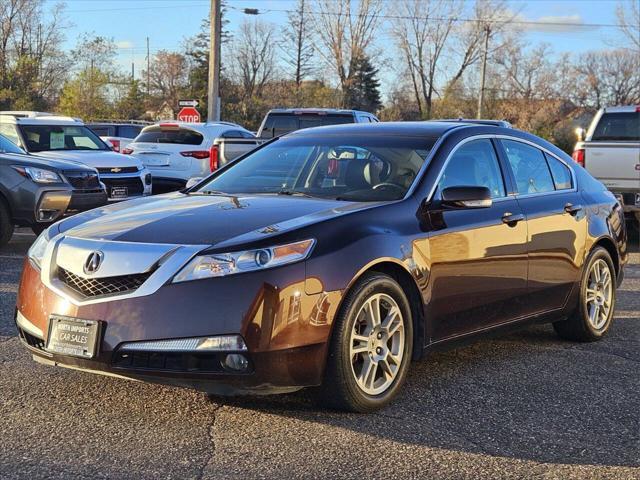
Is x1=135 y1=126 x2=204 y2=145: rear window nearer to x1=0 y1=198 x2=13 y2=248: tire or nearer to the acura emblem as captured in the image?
x1=0 y1=198 x2=13 y2=248: tire

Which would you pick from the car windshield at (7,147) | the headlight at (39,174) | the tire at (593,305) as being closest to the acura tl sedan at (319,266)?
the tire at (593,305)

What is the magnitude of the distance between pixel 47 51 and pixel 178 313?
48.4 m

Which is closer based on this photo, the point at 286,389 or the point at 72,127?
the point at 286,389

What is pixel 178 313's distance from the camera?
3805mm

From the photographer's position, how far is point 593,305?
6277 mm

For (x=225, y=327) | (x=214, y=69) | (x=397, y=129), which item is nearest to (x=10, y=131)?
(x=397, y=129)

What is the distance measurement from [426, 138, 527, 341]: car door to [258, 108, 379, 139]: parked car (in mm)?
8682

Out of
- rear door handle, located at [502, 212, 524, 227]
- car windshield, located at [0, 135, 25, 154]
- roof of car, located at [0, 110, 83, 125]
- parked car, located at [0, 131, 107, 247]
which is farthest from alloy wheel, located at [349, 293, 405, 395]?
roof of car, located at [0, 110, 83, 125]

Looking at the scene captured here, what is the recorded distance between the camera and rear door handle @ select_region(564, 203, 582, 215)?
233 inches

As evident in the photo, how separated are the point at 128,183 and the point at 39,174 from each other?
289 centimetres

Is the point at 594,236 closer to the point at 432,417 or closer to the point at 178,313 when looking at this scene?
the point at 432,417

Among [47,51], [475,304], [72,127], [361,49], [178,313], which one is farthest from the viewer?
[361,49]

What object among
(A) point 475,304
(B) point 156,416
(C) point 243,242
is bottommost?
(B) point 156,416

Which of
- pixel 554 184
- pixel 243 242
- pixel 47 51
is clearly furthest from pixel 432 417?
pixel 47 51
